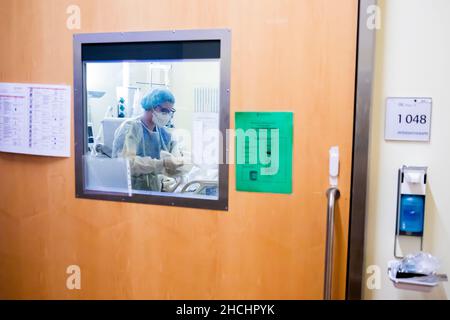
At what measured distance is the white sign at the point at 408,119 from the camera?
3.59 ft

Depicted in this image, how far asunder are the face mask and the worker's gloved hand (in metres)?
0.12

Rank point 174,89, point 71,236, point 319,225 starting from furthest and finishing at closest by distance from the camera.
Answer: point 71,236 → point 174,89 → point 319,225

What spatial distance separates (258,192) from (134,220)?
477 mm

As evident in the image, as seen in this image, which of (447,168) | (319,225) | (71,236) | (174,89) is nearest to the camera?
(447,168)

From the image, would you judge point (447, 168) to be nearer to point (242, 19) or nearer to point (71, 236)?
point (242, 19)

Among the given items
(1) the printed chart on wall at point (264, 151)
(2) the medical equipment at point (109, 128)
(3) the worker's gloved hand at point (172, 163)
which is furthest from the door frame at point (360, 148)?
(2) the medical equipment at point (109, 128)

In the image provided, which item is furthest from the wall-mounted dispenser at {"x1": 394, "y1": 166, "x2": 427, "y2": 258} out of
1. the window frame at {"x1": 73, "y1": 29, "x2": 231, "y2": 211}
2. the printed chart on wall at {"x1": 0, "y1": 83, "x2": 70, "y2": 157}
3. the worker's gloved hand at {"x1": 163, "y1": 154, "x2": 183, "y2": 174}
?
the printed chart on wall at {"x1": 0, "y1": 83, "x2": 70, "y2": 157}

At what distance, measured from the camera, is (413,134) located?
3.63 ft

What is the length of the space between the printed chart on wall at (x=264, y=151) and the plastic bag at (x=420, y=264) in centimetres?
39

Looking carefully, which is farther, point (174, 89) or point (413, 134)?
point (174, 89)

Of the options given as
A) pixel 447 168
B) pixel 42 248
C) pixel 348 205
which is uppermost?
pixel 447 168

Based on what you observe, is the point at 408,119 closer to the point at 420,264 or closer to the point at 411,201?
the point at 411,201

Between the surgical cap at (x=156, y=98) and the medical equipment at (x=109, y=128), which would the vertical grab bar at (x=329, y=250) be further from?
the medical equipment at (x=109, y=128)
